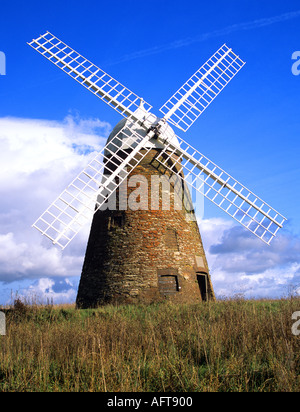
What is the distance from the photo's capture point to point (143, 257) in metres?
12.6

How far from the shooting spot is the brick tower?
41.1 ft

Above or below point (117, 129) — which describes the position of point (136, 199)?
below

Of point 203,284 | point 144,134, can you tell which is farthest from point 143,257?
point 144,134

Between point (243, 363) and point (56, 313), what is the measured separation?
744 centimetres

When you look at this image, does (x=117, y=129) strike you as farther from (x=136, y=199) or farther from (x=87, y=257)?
(x=87, y=257)

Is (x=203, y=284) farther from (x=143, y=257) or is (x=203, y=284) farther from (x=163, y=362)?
(x=163, y=362)

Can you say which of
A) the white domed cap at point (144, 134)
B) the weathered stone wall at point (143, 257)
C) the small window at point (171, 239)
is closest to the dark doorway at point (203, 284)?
the weathered stone wall at point (143, 257)

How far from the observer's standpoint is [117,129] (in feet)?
46.8

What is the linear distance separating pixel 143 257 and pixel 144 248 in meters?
0.30
